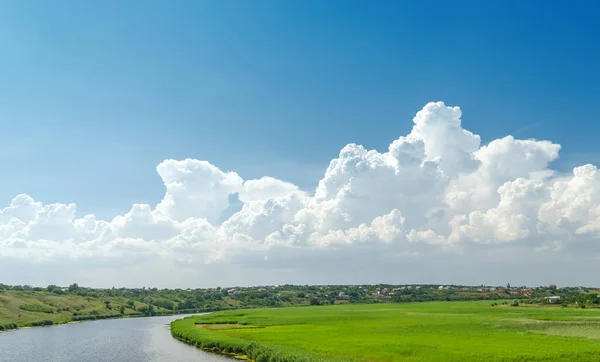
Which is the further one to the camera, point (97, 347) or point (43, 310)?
point (43, 310)

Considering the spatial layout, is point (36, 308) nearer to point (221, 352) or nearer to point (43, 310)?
point (43, 310)

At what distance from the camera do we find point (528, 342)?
68.6 meters

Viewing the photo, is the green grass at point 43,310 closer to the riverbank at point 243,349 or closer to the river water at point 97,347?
the river water at point 97,347

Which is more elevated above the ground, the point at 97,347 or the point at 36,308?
the point at 36,308

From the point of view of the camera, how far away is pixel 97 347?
8731cm

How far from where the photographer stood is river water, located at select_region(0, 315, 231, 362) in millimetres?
73500

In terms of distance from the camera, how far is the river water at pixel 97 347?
73.5 meters

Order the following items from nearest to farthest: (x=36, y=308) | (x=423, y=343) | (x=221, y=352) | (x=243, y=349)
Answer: (x=423, y=343), (x=243, y=349), (x=221, y=352), (x=36, y=308)

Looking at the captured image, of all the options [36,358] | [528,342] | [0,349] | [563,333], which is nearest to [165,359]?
[36,358]

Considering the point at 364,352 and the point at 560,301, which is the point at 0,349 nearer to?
the point at 364,352

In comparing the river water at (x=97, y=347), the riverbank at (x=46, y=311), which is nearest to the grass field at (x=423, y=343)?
the river water at (x=97, y=347)

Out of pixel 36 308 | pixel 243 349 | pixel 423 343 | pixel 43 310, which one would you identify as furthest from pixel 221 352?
pixel 43 310

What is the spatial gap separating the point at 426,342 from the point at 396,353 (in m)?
10.9

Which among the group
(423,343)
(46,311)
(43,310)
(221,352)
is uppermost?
(423,343)
